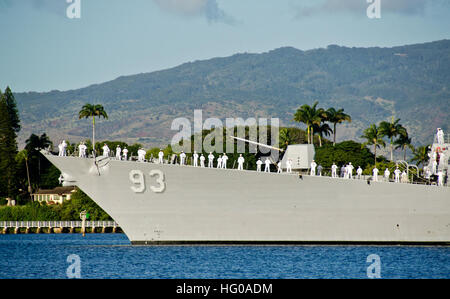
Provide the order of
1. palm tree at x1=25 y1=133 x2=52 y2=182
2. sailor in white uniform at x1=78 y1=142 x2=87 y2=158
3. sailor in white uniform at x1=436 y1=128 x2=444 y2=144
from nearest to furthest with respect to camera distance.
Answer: sailor in white uniform at x1=78 y1=142 x2=87 y2=158 → sailor in white uniform at x1=436 y1=128 x2=444 y2=144 → palm tree at x1=25 y1=133 x2=52 y2=182

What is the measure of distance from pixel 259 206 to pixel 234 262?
5.48m

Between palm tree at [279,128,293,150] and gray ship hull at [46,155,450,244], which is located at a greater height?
palm tree at [279,128,293,150]

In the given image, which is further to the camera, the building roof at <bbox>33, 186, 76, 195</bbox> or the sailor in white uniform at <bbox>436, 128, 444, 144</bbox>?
the building roof at <bbox>33, 186, 76, 195</bbox>

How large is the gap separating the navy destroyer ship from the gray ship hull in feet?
0.17

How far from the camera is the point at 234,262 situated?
33906mm

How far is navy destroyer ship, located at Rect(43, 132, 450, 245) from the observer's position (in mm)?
38438

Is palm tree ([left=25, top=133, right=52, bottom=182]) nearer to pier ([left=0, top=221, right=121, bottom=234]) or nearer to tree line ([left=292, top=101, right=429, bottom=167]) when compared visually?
pier ([left=0, top=221, right=121, bottom=234])

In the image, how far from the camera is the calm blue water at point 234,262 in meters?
30.7

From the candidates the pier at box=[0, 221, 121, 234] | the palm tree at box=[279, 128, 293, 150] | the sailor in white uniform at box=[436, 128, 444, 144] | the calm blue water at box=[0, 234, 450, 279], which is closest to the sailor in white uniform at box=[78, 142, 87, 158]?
the calm blue water at box=[0, 234, 450, 279]

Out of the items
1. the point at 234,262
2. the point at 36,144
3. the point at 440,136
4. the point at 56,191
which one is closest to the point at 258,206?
the point at 234,262

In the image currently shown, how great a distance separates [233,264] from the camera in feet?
109

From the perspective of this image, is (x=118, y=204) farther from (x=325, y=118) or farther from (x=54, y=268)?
(x=325, y=118)

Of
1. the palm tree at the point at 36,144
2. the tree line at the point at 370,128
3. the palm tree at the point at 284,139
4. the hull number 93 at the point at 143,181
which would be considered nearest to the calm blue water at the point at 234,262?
the hull number 93 at the point at 143,181
